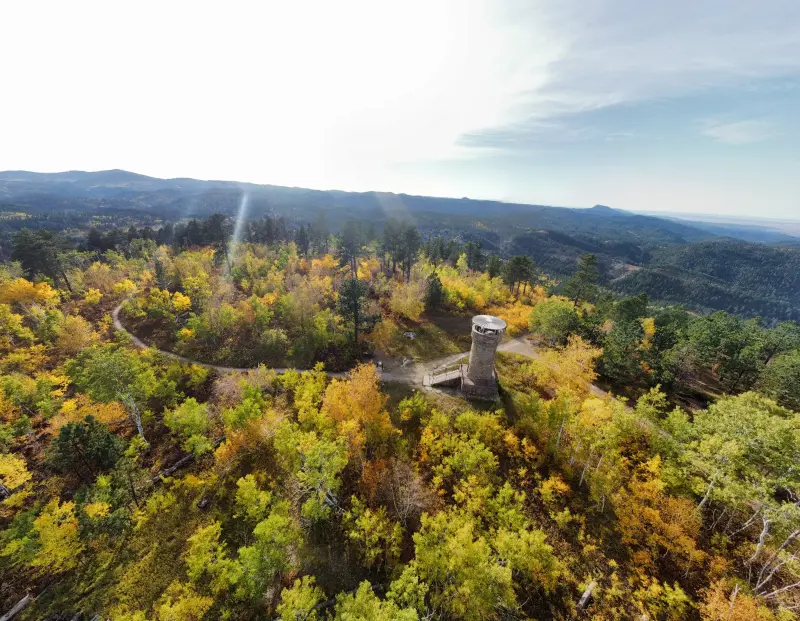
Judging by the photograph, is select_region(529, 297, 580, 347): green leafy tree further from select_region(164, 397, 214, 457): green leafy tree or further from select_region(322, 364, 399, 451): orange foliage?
select_region(164, 397, 214, 457): green leafy tree

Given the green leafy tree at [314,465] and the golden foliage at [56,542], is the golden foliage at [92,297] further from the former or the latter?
the green leafy tree at [314,465]

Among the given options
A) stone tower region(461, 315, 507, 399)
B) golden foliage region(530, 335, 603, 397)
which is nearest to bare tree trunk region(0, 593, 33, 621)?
stone tower region(461, 315, 507, 399)

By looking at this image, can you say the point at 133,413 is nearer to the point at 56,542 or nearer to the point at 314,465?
the point at 56,542

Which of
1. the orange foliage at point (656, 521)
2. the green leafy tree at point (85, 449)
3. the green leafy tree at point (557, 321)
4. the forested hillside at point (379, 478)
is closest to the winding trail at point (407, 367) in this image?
the forested hillside at point (379, 478)

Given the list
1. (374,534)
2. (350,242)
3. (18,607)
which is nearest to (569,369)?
(374,534)

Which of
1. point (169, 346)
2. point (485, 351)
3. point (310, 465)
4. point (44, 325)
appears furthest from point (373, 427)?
point (44, 325)

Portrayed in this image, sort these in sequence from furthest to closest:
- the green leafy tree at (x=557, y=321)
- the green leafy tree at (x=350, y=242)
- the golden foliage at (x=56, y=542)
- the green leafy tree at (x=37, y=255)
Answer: the green leafy tree at (x=350, y=242)
the green leafy tree at (x=37, y=255)
the green leafy tree at (x=557, y=321)
the golden foliage at (x=56, y=542)
